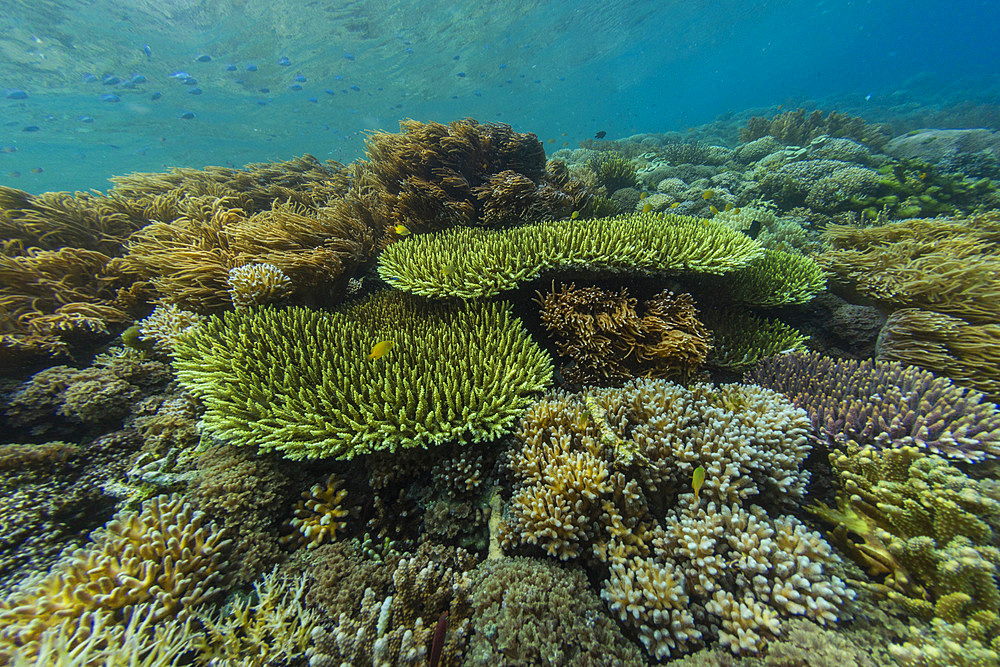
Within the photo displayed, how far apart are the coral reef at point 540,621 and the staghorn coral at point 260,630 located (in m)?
1.16

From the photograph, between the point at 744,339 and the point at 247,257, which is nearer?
the point at 744,339

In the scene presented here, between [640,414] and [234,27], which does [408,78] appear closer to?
[234,27]

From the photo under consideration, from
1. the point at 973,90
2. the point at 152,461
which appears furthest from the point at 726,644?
the point at 973,90

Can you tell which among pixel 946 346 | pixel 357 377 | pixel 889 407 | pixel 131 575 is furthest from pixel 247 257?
pixel 946 346

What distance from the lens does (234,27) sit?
99.3 feet

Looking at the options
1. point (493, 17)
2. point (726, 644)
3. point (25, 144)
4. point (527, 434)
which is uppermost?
point (493, 17)

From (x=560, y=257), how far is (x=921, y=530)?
3.51m

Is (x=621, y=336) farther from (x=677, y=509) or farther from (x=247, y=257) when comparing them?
(x=247, y=257)

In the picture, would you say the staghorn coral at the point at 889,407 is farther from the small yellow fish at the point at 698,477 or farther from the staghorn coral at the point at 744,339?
the small yellow fish at the point at 698,477

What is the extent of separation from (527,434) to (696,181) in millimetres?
12160

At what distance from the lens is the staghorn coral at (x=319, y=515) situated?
9.14 feet

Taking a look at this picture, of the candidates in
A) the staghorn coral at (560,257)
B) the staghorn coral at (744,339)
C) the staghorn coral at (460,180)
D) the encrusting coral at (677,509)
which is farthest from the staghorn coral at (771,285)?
the staghorn coral at (460,180)

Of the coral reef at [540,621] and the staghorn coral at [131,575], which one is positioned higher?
the staghorn coral at [131,575]

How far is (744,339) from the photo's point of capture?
435 centimetres
